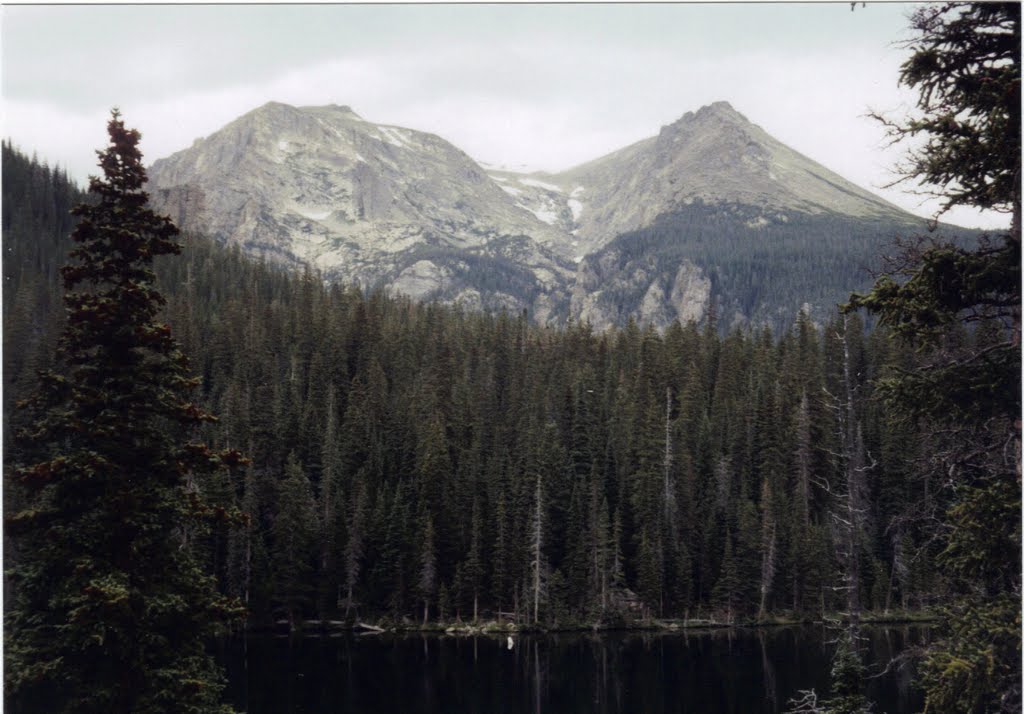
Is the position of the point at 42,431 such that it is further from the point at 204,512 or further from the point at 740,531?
the point at 740,531

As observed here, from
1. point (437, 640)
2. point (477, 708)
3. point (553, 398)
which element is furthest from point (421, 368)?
point (477, 708)

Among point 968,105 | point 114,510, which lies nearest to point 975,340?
point 968,105

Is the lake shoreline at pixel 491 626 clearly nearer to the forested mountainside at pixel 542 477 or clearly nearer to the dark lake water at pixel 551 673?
the forested mountainside at pixel 542 477

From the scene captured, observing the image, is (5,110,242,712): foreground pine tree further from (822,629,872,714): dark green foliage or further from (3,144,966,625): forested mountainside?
(3,144,966,625): forested mountainside

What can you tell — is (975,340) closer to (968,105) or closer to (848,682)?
(968,105)

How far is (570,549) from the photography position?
94312 mm

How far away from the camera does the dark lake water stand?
54.9m

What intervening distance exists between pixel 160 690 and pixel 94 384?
5446 mm

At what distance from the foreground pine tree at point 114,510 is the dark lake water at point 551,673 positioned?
39645 millimetres

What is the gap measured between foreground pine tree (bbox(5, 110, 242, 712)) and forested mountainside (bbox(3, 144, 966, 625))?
54256 mm

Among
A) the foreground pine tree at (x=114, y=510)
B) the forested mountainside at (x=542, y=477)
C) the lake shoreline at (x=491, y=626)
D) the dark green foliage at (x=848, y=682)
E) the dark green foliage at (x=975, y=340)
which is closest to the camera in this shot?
the dark green foliage at (x=975, y=340)

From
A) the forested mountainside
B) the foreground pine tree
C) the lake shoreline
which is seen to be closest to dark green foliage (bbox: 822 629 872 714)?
the foreground pine tree

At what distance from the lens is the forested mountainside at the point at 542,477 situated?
9056 centimetres

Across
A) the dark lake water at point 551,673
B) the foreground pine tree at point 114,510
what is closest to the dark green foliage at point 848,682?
the foreground pine tree at point 114,510
